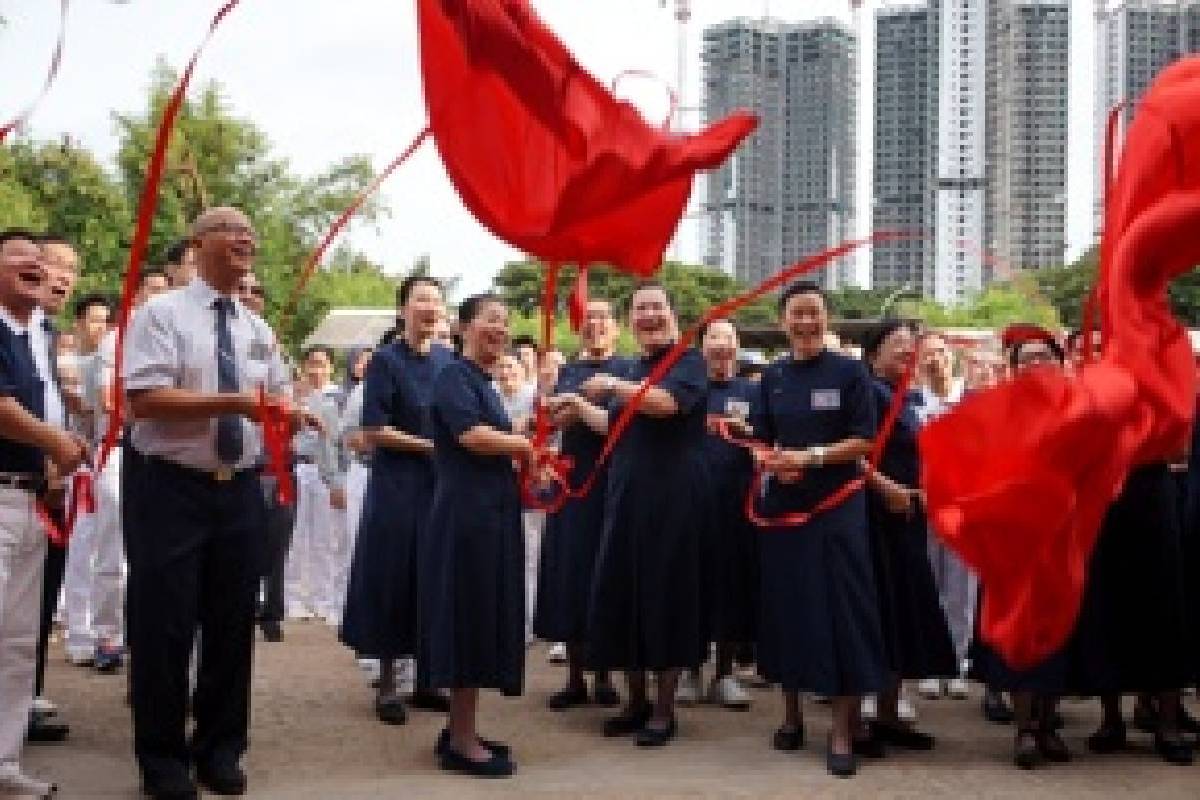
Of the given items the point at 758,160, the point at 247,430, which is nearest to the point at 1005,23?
the point at 758,160

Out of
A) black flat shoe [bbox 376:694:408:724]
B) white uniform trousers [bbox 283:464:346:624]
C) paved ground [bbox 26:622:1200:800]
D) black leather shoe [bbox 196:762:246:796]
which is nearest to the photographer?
black leather shoe [bbox 196:762:246:796]

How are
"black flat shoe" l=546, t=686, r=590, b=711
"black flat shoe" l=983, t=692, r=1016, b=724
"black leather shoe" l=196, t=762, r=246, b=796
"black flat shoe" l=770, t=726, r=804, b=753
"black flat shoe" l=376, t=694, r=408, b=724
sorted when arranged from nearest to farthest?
"black leather shoe" l=196, t=762, r=246, b=796 → "black flat shoe" l=770, t=726, r=804, b=753 → "black flat shoe" l=376, t=694, r=408, b=724 → "black flat shoe" l=983, t=692, r=1016, b=724 → "black flat shoe" l=546, t=686, r=590, b=711

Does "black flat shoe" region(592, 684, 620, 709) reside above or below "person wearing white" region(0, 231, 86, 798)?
below

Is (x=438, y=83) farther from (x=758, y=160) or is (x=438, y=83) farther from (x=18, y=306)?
(x=758, y=160)

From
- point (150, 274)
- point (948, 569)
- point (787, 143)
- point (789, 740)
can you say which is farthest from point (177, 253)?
point (787, 143)

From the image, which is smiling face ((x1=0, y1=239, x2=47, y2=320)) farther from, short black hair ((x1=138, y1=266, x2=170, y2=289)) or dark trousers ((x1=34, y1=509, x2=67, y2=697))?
short black hair ((x1=138, y1=266, x2=170, y2=289))

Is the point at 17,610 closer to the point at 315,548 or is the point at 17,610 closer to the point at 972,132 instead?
the point at 315,548

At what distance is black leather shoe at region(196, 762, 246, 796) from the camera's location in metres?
4.14

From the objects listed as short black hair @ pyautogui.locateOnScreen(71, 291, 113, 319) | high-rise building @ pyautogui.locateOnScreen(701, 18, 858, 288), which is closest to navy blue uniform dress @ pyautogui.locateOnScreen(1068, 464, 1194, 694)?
short black hair @ pyautogui.locateOnScreen(71, 291, 113, 319)

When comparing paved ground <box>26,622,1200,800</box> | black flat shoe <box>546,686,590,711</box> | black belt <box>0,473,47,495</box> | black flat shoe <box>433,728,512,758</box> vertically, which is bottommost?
paved ground <box>26,622,1200,800</box>

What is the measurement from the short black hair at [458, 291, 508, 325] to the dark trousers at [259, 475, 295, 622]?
7.05 feet

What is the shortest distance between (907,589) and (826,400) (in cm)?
84

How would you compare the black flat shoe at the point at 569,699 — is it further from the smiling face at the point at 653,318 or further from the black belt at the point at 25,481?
the black belt at the point at 25,481

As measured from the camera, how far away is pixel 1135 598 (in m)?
4.80
